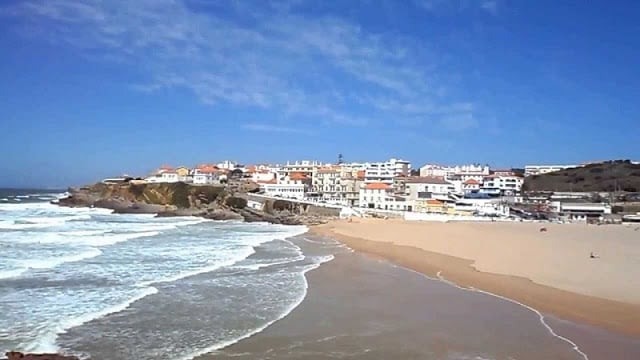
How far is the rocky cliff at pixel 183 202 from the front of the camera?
5178 cm

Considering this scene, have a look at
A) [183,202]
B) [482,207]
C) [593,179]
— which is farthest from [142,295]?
[593,179]

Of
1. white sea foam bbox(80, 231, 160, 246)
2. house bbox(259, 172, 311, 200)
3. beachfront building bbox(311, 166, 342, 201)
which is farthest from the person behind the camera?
beachfront building bbox(311, 166, 342, 201)

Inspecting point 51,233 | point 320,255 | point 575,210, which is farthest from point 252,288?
point 575,210

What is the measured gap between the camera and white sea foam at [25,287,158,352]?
26.4ft

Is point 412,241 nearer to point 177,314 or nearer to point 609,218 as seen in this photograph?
point 177,314

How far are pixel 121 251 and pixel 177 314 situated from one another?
11.8 meters

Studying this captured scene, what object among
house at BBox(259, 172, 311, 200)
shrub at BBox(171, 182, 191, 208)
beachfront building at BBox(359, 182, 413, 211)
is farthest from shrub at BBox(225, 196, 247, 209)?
beachfront building at BBox(359, 182, 413, 211)

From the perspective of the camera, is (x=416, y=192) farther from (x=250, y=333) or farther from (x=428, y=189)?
(x=250, y=333)

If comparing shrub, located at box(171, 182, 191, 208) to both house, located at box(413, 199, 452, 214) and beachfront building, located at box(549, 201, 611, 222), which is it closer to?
house, located at box(413, 199, 452, 214)

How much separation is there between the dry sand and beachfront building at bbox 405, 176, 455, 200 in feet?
113

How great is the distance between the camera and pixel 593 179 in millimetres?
93000

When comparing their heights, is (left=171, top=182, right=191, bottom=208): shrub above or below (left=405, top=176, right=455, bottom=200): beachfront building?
below

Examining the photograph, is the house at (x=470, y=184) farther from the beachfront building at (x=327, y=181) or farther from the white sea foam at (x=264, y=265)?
the white sea foam at (x=264, y=265)

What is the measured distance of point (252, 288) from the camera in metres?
13.4
